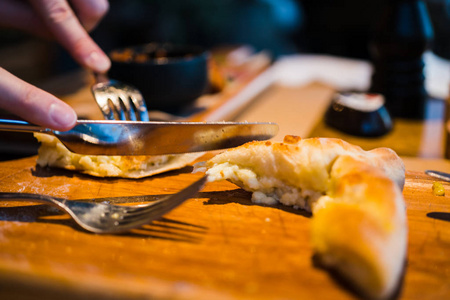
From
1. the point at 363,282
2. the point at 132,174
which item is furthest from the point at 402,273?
the point at 132,174

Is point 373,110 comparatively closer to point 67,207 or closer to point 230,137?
point 230,137

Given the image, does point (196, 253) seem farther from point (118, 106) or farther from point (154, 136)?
point (118, 106)

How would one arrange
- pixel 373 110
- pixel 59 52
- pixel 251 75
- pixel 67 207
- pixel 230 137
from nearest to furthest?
pixel 67 207, pixel 230 137, pixel 373 110, pixel 251 75, pixel 59 52

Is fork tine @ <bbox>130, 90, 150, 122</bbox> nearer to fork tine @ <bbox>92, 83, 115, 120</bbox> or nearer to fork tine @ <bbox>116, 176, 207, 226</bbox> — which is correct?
fork tine @ <bbox>92, 83, 115, 120</bbox>

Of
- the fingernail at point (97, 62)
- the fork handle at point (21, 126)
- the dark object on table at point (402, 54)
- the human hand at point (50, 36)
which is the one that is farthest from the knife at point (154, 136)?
the dark object on table at point (402, 54)

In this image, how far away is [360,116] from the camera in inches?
A: 89.6

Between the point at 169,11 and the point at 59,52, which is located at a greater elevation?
the point at 169,11

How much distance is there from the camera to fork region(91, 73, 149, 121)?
1.76m

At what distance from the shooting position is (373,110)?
7.52 ft

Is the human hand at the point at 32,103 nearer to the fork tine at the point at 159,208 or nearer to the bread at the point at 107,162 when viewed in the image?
the bread at the point at 107,162

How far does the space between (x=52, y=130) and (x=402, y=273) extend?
48.8 inches

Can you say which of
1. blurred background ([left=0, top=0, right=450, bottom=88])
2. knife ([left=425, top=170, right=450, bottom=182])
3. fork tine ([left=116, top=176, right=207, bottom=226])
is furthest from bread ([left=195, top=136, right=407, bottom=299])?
blurred background ([left=0, top=0, right=450, bottom=88])

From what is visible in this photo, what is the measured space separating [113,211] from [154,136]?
0.39m

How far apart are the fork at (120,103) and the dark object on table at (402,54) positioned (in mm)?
1829
